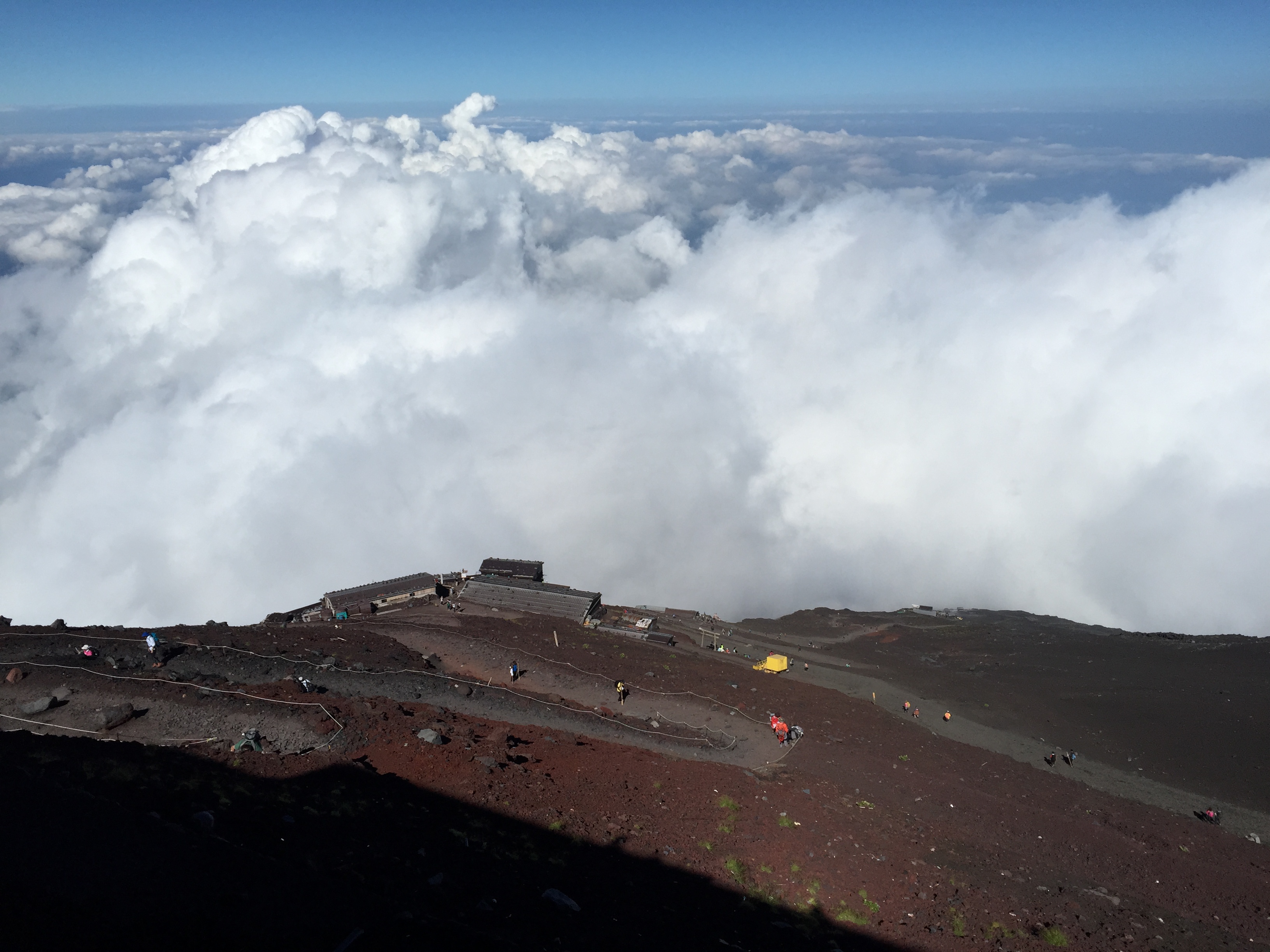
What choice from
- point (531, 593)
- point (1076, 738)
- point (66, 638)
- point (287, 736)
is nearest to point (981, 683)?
point (1076, 738)

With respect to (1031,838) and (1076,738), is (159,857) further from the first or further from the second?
(1076,738)

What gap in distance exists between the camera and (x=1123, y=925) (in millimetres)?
18312

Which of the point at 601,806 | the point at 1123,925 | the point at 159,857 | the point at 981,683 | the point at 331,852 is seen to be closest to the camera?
the point at 159,857

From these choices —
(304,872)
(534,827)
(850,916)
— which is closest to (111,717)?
(304,872)

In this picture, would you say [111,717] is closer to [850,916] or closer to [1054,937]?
[850,916]

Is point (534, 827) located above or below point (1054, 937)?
above

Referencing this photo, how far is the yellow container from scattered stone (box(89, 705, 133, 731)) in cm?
2474

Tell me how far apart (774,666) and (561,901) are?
22.5m

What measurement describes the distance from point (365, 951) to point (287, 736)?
34.1 ft

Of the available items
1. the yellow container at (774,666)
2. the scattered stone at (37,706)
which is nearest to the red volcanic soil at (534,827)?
the scattered stone at (37,706)

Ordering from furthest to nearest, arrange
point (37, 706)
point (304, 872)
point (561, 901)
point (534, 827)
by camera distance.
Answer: point (37, 706) < point (534, 827) < point (561, 901) < point (304, 872)

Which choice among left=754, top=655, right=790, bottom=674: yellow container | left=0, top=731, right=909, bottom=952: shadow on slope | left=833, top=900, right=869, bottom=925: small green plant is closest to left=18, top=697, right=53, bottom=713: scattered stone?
left=0, top=731, right=909, bottom=952: shadow on slope

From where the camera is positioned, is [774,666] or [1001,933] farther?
[774,666]

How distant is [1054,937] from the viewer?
17.3 m
